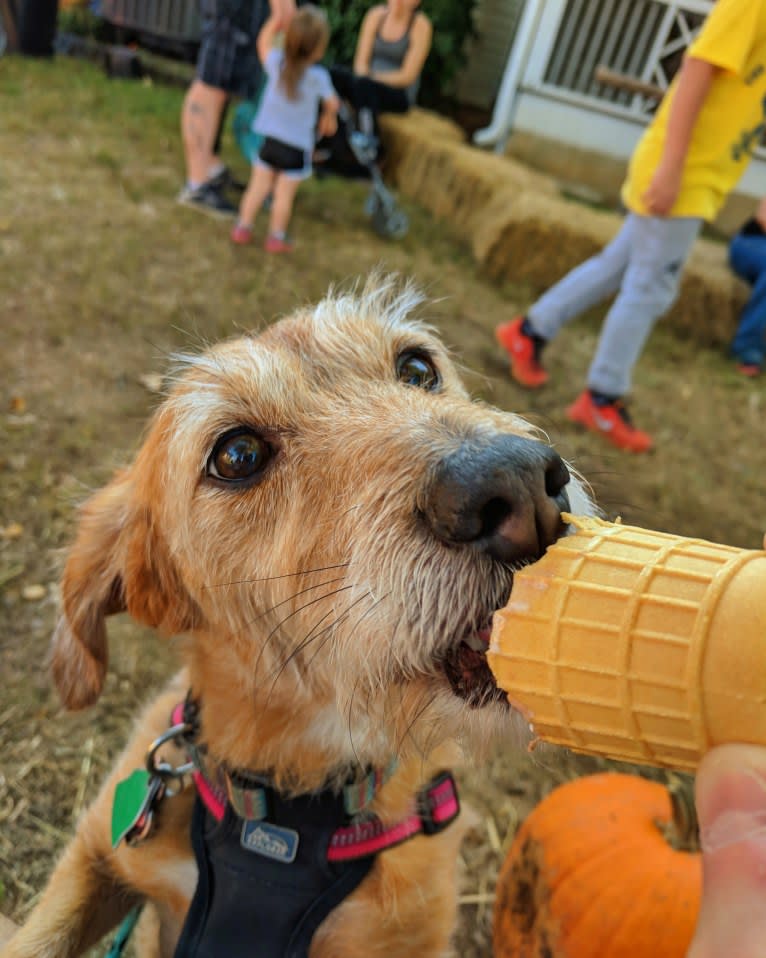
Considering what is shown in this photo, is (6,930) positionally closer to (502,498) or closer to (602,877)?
(602,877)

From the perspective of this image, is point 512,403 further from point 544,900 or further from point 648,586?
point 648,586

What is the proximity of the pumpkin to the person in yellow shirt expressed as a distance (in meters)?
3.61

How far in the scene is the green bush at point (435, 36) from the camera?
43.1ft

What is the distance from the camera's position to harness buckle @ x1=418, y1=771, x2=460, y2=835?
2.19m

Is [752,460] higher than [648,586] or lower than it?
lower

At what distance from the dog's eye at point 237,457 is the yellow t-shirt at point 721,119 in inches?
165

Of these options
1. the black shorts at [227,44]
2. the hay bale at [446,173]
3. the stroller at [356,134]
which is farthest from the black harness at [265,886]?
the hay bale at [446,173]

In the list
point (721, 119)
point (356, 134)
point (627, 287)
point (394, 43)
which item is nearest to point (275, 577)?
point (627, 287)

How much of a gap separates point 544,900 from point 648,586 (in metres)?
1.78

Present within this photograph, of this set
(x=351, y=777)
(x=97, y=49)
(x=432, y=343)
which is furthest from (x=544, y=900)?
(x=97, y=49)

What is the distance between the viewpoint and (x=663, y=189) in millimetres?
4910

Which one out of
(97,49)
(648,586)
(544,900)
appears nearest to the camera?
(648,586)

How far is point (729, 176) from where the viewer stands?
16.7 feet

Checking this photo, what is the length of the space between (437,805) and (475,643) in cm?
89
